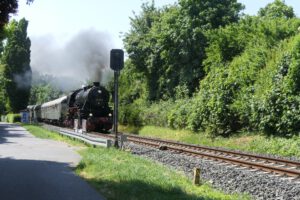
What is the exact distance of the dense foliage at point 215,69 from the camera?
2019cm

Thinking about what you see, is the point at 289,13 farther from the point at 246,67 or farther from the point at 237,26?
the point at 246,67

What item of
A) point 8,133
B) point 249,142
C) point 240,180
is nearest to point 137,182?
point 240,180

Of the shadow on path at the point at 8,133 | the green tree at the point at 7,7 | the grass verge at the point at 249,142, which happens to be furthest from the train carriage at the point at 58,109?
the green tree at the point at 7,7

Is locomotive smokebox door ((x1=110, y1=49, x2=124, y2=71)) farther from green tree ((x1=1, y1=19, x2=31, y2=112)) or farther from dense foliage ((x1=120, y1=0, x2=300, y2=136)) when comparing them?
green tree ((x1=1, y1=19, x2=31, y2=112))

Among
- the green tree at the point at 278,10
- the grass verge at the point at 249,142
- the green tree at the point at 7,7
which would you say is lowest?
the grass verge at the point at 249,142

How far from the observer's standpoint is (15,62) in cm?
6731

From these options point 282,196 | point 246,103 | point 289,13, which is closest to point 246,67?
point 246,103

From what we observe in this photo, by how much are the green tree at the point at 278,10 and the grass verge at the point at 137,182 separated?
114 ft

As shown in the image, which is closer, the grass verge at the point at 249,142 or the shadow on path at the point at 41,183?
the shadow on path at the point at 41,183

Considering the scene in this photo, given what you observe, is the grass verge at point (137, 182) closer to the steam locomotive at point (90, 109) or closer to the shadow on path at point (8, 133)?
the shadow on path at point (8, 133)

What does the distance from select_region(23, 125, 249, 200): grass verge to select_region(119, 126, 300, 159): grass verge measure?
696cm

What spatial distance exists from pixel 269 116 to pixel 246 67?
4879 mm

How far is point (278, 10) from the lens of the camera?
150 ft

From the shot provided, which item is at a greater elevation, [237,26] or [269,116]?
[237,26]
